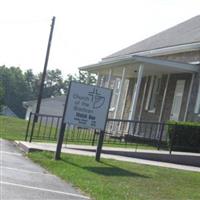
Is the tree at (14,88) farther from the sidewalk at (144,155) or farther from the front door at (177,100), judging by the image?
the sidewalk at (144,155)

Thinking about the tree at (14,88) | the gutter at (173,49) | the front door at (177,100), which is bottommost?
the tree at (14,88)

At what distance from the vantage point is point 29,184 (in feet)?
35.1

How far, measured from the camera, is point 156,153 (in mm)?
18062

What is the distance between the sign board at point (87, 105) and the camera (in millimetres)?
15688

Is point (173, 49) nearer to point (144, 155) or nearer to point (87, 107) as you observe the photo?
point (144, 155)

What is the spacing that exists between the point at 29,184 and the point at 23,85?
11074 centimetres

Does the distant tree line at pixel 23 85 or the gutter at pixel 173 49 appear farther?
the distant tree line at pixel 23 85

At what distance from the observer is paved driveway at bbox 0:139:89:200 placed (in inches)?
377

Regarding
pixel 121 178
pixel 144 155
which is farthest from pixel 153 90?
pixel 121 178

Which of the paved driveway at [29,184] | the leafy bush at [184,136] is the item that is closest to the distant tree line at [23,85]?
the leafy bush at [184,136]

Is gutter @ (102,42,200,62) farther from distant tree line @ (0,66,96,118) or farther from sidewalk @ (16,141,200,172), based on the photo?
distant tree line @ (0,66,96,118)

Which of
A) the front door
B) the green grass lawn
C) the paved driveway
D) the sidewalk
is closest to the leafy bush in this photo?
the sidewalk

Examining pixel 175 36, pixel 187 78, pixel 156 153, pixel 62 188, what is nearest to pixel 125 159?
pixel 156 153

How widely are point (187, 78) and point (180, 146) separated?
5.85 meters
